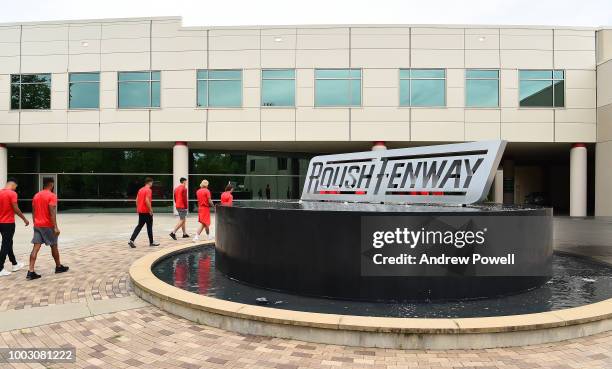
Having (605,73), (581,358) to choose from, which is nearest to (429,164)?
(581,358)

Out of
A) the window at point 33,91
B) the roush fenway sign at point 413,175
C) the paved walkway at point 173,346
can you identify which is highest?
the window at point 33,91

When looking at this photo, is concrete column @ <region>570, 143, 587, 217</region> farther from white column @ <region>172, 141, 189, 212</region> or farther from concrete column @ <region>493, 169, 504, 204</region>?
white column @ <region>172, 141, 189, 212</region>

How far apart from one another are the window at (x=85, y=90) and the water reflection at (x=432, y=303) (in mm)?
18476

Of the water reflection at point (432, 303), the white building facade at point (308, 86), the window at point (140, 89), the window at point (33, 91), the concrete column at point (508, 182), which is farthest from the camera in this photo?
the concrete column at point (508, 182)

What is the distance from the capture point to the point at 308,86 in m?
21.5

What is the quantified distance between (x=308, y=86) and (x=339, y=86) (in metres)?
1.69

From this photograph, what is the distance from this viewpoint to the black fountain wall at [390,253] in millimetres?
5062

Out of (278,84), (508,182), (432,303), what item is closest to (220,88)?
(278,84)

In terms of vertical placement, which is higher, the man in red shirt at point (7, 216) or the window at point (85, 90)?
the window at point (85, 90)

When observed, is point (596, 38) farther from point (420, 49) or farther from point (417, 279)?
point (417, 279)

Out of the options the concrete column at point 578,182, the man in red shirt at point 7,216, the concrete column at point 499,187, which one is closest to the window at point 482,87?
the concrete column at point 578,182

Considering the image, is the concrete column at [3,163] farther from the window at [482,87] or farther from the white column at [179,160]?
the window at [482,87]

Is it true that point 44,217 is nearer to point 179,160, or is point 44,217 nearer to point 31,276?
point 31,276

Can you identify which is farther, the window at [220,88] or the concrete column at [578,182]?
the concrete column at [578,182]
